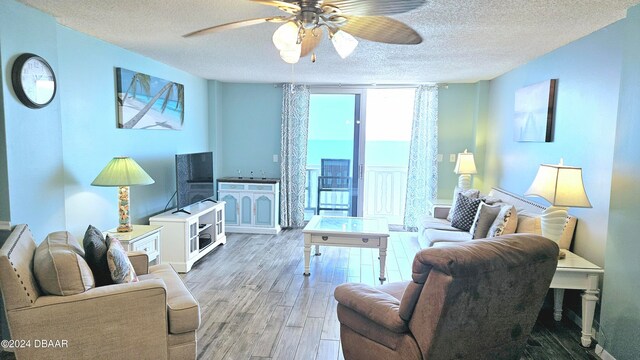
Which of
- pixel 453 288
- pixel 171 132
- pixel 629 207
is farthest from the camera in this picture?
pixel 171 132

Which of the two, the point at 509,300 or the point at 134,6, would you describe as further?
the point at 134,6

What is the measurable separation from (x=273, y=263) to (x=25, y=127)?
8.85 ft

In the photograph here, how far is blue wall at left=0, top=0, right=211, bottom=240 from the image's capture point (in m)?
2.64

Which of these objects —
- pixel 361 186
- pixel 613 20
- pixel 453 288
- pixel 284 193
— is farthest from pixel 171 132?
pixel 613 20

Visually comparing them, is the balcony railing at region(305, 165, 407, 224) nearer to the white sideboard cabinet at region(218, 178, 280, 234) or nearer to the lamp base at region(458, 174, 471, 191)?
the white sideboard cabinet at region(218, 178, 280, 234)

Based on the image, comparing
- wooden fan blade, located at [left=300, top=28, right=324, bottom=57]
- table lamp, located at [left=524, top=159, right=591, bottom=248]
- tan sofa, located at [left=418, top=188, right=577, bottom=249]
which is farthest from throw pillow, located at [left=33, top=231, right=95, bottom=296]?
table lamp, located at [left=524, top=159, right=591, bottom=248]

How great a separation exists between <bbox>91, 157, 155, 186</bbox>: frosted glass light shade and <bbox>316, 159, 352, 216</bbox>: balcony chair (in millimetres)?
3272

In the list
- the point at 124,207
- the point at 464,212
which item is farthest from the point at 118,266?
the point at 464,212

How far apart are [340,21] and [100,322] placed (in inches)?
77.4

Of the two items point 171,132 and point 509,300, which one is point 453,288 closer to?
point 509,300

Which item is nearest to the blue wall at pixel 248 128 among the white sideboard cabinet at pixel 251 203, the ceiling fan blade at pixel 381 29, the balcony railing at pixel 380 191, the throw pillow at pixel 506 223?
the white sideboard cabinet at pixel 251 203

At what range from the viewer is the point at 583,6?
2443 millimetres

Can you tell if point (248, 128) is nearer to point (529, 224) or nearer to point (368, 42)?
point (368, 42)

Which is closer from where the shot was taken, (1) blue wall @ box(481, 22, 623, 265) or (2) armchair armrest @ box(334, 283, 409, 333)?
(2) armchair armrest @ box(334, 283, 409, 333)
